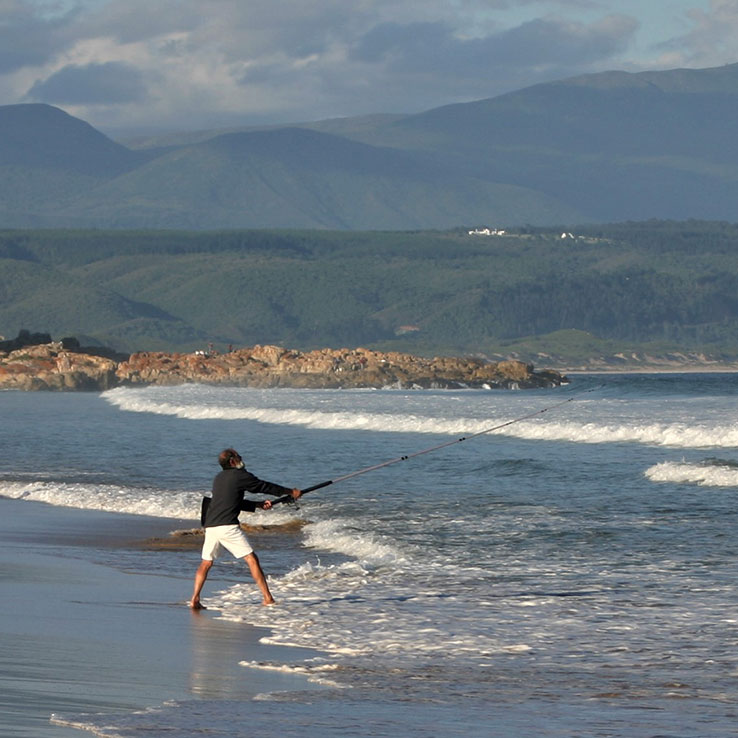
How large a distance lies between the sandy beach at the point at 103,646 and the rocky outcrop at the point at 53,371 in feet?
313

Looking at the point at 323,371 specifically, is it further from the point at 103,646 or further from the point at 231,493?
the point at 103,646

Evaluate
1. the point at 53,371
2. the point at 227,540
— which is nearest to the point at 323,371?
the point at 53,371

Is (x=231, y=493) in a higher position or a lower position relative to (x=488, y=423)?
higher

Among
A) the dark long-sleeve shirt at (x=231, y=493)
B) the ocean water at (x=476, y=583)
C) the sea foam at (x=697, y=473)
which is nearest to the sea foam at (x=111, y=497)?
the ocean water at (x=476, y=583)

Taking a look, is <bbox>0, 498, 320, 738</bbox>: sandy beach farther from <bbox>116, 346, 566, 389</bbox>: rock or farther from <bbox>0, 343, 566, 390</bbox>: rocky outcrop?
<bbox>0, 343, 566, 390</bbox>: rocky outcrop

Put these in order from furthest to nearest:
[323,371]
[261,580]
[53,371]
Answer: [323,371], [53,371], [261,580]

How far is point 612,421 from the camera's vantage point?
1768 inches

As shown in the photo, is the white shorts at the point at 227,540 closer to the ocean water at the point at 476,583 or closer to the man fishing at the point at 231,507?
the man fishing at the point at 231,507

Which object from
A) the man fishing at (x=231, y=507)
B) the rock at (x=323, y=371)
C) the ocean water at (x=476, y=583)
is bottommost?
the ocean water at (x=476, y=583)

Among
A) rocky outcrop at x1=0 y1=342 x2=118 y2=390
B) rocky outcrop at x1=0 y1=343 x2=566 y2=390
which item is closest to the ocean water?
rocky outcrop at x1=0 y1=342 x2=118 y2=390

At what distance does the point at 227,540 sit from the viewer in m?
13.8

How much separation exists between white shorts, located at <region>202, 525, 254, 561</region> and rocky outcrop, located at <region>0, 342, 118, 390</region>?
97462mm

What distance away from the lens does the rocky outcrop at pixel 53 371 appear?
11062 cm

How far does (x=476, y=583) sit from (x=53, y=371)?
339 feet
